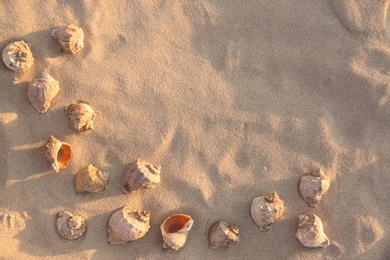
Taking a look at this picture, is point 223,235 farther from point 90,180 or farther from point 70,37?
point 70,37

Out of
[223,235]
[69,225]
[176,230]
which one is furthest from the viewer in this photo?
[176,230]

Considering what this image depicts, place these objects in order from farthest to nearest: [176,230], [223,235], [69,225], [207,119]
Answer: [207,119] → [176,230] → [223,235] → [69,225]

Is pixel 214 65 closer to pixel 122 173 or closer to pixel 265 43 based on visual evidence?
pixel 265 43

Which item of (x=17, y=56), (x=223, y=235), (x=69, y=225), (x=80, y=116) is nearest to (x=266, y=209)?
(x=223, y=235)

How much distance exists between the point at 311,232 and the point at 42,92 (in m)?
3.14

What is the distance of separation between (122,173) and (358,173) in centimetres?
262

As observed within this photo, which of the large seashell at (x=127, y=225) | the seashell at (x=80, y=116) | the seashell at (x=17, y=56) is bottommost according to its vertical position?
the large seashell at (x=127, y=225)

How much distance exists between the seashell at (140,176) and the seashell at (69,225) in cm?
57

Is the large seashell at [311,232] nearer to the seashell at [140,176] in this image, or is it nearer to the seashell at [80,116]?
the seashell at [140,176]

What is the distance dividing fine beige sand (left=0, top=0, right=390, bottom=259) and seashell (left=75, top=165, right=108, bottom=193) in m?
0.11

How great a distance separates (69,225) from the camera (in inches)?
173

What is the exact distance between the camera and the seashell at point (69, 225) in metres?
4.41

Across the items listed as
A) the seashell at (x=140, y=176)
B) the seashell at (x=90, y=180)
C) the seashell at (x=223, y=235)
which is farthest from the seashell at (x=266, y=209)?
the seashell at (x=90, y=180)

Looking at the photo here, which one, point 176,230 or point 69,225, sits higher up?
point 69,225
